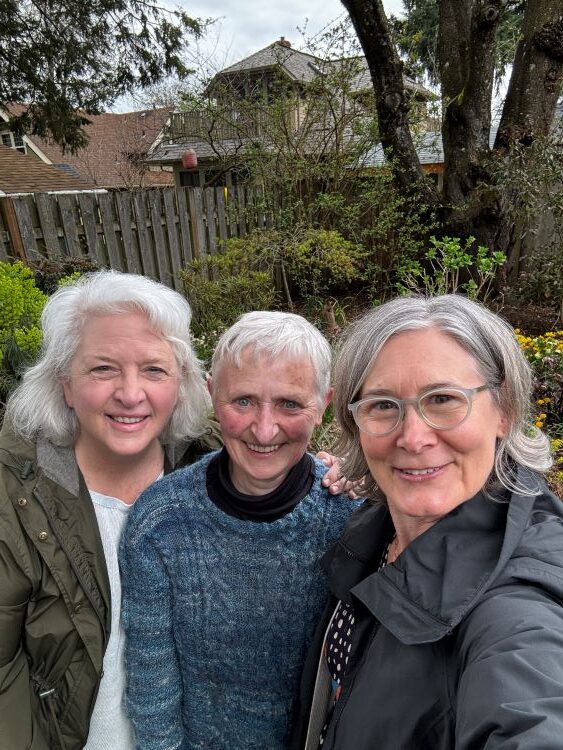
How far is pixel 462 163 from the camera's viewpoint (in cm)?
688

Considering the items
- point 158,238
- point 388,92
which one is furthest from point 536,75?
point 158,238

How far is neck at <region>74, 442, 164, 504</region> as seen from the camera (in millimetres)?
1600

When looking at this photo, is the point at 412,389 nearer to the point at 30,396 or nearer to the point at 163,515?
the point at 163,515

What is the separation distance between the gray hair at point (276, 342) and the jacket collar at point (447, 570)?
609 millimetres

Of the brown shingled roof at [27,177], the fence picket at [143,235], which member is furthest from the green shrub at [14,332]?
the brown shingled roof at [27,177]

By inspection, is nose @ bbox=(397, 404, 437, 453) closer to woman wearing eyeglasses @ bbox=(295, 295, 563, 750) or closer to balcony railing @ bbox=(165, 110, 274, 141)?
woman wearing eyeglasses @ bbox=(295, 295, 563, 750)

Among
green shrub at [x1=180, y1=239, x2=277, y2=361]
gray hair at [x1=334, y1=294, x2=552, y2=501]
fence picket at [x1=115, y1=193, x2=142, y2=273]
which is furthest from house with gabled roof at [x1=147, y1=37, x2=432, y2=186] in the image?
gray hair at [x1=334, y1=294, x2=552, y2=501]

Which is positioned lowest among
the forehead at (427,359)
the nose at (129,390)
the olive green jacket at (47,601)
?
the olive green jacket at (47,601)

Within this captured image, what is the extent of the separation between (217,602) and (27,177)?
821 inches

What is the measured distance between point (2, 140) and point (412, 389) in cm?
3297

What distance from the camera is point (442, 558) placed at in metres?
0.97

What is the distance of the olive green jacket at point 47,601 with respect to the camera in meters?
1.37

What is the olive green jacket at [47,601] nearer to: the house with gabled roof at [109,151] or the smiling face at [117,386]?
the smiling face at [117,386]

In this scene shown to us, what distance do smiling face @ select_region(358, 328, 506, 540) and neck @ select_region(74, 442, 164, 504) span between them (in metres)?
0.91
